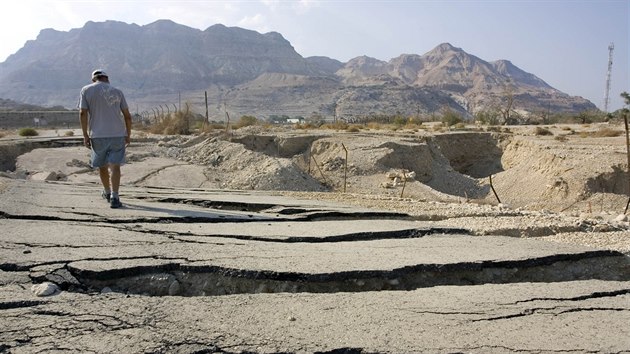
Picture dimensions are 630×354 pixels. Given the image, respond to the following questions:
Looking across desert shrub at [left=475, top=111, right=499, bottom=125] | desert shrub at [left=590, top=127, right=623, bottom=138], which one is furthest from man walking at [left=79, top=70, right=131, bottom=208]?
desert shrub at [left=475, top=111, right=499, bottom=125]

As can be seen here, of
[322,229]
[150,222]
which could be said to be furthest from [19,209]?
[322,229]

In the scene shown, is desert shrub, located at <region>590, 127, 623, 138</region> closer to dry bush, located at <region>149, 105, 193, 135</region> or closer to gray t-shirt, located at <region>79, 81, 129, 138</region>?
dry bush, located at <region>149, 105, 193, 135</region>

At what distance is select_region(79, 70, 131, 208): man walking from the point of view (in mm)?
6207

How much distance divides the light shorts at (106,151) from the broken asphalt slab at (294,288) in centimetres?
81

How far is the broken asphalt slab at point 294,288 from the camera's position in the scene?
9.01 feet

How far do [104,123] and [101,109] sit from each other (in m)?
0.18

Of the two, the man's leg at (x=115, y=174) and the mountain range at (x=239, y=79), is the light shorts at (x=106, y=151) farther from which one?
the mountain range at (x=239, y=79)

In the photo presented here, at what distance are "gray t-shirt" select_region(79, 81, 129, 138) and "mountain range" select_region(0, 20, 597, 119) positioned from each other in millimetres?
76062

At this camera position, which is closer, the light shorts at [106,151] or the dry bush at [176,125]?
the light shorts at [106,151]

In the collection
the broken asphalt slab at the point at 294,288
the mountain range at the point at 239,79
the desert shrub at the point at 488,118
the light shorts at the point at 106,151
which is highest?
the mountain range at the point at 239,79

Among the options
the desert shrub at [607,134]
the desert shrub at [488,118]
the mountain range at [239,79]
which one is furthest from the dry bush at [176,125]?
the mountain range at [239,79]

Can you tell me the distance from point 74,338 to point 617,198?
50.1 feet

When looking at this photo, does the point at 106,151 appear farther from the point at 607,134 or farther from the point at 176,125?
the point at 607,134

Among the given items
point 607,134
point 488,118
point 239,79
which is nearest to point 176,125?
point 607,134
